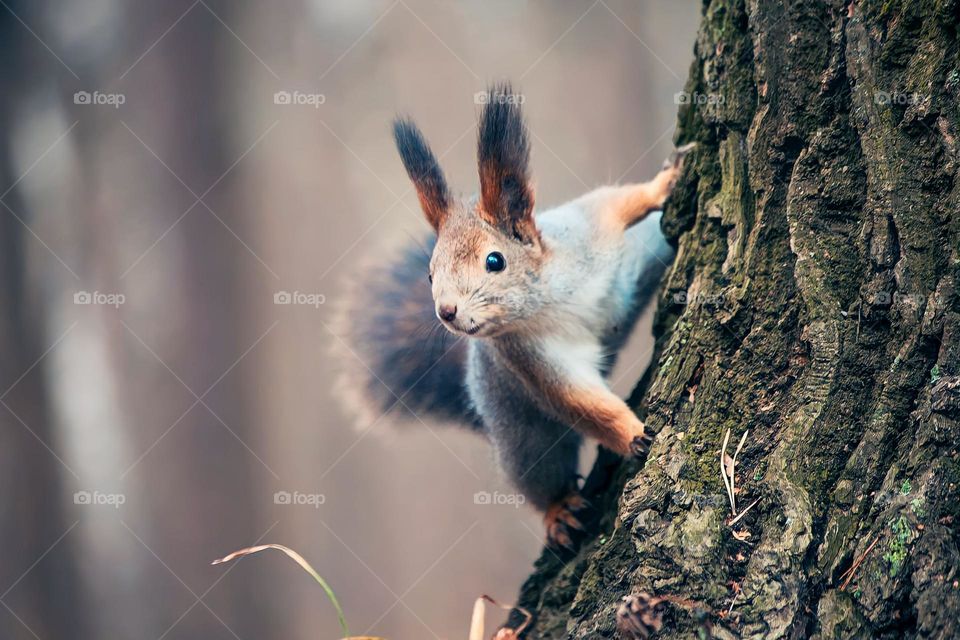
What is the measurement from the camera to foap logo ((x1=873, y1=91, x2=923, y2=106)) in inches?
47.2

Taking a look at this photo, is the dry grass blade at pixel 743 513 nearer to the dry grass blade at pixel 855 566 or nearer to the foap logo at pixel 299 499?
the dry grass blade at pixel 855 566

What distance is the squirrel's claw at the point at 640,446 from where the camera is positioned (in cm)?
163

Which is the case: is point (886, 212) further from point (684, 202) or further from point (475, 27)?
point (475, 27)

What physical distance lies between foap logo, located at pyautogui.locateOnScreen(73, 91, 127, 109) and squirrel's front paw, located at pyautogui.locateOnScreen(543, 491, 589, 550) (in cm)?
276

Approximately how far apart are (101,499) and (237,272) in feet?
4.10

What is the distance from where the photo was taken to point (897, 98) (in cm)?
122

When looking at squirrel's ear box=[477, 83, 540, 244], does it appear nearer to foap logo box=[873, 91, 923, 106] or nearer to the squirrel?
the squirrel

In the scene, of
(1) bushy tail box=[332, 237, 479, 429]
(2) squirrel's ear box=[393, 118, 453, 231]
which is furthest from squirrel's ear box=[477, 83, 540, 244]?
(1) bushy tail box=[332, 237, 479, 429]

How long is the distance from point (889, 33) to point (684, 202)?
0.59 meters

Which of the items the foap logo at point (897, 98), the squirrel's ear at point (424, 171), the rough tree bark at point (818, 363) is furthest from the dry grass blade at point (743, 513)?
the squirrel's ear at point (424, 171)

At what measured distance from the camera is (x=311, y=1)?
3814mm

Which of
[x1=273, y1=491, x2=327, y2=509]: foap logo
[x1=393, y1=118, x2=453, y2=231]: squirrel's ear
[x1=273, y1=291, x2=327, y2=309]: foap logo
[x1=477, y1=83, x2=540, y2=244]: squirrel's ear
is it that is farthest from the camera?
[x1=273, y1=491, x2=327, y2=509]: foap logo

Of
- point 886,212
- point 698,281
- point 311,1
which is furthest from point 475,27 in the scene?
point 886,212

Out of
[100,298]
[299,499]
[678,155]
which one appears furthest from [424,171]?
[299,499]
